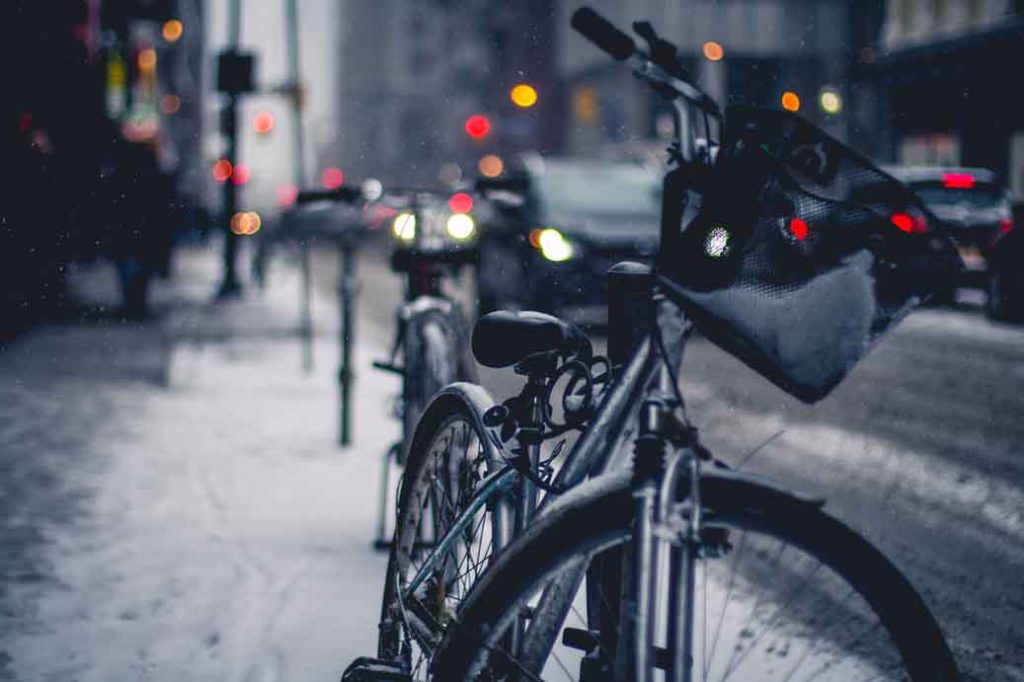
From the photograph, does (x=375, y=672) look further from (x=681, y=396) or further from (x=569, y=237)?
(x=569, y=237)

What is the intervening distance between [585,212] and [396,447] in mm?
11084

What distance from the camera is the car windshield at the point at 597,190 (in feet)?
55.0

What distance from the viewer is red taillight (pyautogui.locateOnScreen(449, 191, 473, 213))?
5.71 meters

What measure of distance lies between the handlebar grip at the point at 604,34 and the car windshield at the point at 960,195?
52.3 ft

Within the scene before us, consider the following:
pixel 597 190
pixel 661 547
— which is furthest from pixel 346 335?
pixel 597 190

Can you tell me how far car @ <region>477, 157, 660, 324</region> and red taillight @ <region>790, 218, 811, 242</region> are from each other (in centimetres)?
1135

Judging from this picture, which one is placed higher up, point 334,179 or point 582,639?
point 334,179

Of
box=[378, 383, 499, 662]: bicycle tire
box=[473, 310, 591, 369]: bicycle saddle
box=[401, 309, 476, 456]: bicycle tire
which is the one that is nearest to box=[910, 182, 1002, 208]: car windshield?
box=[401, 309, 476, 456]: bicycle tire

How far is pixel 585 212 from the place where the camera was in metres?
16.6

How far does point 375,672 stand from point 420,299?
7.76 feet

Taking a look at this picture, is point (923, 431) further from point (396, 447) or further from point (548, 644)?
point (548, 644)

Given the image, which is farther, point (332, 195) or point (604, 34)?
point (332, 195)

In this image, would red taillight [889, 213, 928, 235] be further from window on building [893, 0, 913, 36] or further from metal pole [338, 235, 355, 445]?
window on building [893, 0, 913, 36]

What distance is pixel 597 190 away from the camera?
1725 centimetres
